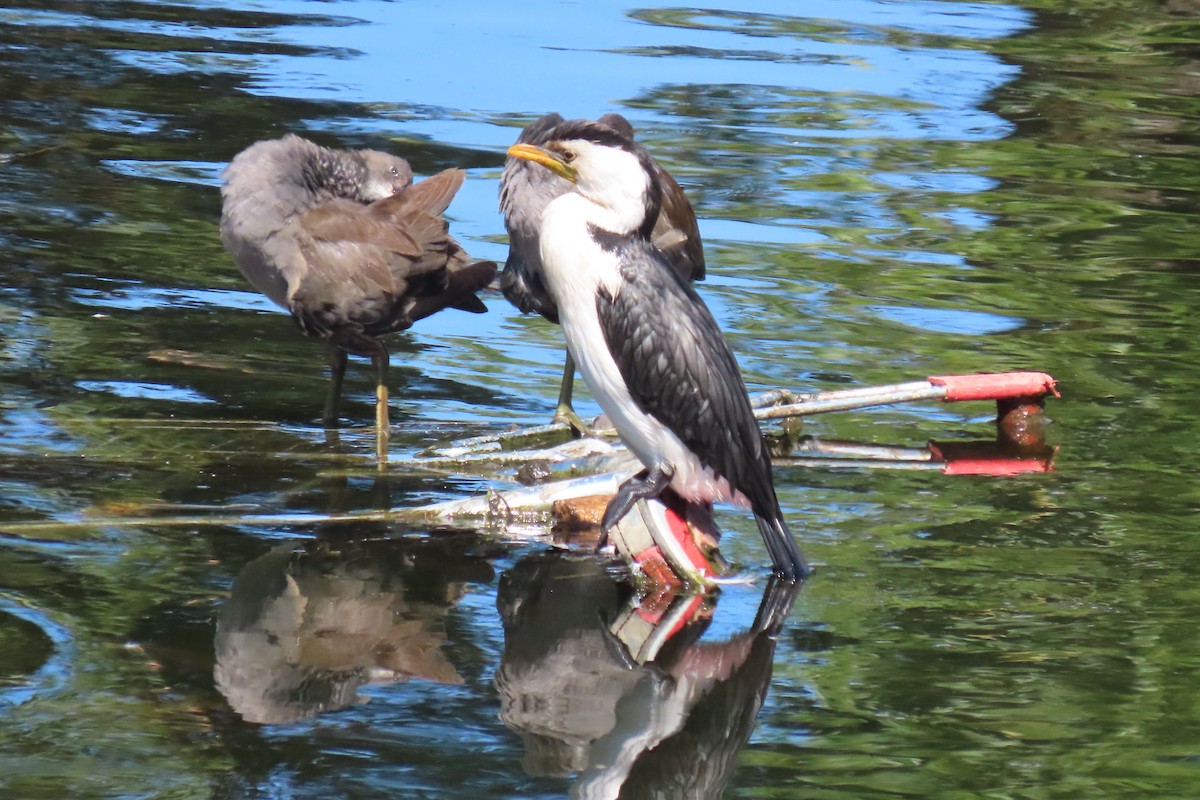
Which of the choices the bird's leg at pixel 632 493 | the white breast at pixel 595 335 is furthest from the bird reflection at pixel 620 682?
the white breast at pixel 595 335

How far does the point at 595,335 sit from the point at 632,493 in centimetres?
54

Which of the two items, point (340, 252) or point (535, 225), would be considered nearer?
point (340, 252)

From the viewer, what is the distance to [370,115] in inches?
489

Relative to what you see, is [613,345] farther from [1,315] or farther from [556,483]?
[1,315]

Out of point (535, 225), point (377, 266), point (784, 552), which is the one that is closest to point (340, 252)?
point (377, 266)

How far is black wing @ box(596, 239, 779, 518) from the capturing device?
6059 millimetres

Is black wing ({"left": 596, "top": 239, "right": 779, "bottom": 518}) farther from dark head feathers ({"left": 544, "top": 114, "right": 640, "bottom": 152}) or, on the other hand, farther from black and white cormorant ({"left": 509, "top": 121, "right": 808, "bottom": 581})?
dark head feathers ({"left": 544, "top": 114, "right": 640, "bottom": 152})

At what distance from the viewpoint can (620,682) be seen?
5.23 metres

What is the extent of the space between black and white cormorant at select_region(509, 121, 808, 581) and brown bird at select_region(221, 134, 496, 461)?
1.50 metres

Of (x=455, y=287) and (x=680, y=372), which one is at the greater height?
(x=680, y=372)

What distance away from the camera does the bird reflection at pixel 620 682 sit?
465 centimetres

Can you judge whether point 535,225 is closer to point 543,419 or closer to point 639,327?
point 543,419

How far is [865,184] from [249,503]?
20.2 ft

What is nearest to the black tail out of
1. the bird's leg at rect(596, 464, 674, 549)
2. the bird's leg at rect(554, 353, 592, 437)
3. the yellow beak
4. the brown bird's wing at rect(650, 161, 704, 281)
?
the bird's leg at rect(596, 464, 674, 549)
